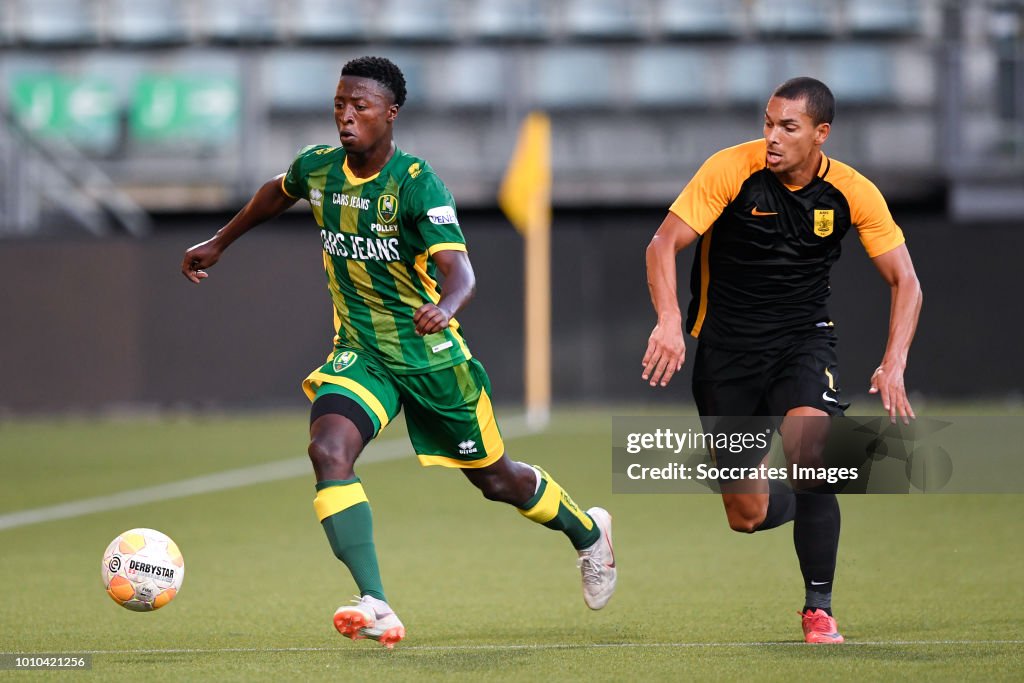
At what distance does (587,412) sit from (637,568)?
10702 mm

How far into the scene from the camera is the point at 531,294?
60.2ft

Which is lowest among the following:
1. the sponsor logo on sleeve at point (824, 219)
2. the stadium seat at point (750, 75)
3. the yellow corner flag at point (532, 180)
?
the sponsor logo on sleeve at point (824, 219)

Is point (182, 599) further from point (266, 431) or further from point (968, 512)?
point (266, 431)

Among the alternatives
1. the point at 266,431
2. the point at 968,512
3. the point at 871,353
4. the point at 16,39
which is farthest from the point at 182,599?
the point at 16,39

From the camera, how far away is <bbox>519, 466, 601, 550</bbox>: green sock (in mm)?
6695

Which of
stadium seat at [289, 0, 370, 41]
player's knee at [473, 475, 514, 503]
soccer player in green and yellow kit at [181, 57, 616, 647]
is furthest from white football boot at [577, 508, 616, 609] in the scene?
stadium seat at [289, 0, 370, 41]

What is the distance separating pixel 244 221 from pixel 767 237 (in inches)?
77.3

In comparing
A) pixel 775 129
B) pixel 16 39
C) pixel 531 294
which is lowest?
pixel 531 294

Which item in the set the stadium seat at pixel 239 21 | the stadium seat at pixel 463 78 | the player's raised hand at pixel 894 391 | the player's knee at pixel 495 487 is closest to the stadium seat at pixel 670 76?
the stadium seat at pixel 463 78

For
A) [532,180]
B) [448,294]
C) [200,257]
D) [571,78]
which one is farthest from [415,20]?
[448,294]

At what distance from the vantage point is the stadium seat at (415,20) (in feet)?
88.6

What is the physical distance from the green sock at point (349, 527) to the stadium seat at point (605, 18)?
71.0 feet

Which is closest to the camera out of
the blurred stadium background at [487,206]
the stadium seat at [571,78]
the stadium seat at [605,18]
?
the blurred stadium background at [487,206]

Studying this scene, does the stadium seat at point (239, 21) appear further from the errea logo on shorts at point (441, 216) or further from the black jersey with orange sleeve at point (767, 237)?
the errea logo on shorts at point (441, 216)
